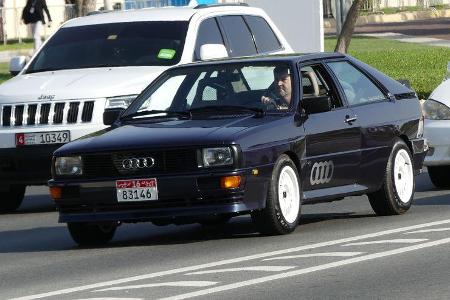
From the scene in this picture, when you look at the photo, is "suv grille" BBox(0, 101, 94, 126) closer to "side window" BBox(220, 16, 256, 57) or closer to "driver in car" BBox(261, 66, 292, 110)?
"side window" BBox(220, 16, 256, 57)

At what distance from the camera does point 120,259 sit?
11.6 m

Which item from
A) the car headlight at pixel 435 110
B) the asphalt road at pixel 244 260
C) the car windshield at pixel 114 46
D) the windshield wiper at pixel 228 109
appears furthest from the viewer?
the car windshield at pixel 114 46

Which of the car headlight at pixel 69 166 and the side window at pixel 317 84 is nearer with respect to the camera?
the car headlight at pixel 69 166

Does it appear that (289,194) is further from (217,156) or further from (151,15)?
(151,15)

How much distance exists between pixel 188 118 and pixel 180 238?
3.17 ft

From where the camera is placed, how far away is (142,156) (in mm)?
12055

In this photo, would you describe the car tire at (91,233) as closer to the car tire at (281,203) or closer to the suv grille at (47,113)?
the car tire at (281,203)

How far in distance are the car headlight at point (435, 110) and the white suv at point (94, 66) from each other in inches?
86.4

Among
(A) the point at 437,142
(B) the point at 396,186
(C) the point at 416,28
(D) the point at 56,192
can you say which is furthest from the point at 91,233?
(C) the point at 416,28

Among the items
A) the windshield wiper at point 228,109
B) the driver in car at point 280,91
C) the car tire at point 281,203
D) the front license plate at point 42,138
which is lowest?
the front license plate at point 42,138

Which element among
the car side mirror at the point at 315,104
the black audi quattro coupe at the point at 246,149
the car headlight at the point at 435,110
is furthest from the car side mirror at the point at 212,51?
the car side mirror at the point at 315,104

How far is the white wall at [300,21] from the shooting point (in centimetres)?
2717

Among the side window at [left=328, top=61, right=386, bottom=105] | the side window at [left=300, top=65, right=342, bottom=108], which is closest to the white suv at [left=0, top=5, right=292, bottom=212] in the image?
the side window at [left=328, top=61, right=386, bottom=105]

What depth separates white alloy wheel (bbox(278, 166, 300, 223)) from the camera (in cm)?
1228
